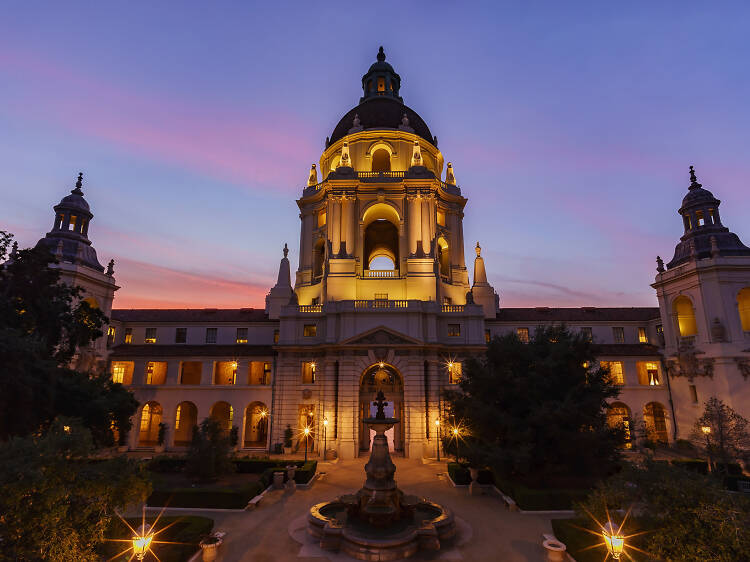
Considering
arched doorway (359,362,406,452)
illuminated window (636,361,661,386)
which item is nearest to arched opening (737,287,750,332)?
illuminated window (636,361,661,386)

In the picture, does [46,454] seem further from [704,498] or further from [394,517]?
[704,498]

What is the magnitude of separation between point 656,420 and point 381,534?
129ft

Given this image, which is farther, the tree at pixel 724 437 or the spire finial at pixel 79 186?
the spire finial at pixel 79 186

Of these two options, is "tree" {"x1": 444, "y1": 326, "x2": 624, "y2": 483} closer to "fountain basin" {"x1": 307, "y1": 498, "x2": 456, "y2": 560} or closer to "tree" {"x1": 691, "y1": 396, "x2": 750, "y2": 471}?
"fountain basin" {"x1": 307, "y1": 498, "x2": 456, "y2": 560}

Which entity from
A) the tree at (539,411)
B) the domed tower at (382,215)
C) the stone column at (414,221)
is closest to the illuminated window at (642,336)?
the domed tower at (382,215)

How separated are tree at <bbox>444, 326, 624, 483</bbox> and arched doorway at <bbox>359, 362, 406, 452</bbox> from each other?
42.0ft

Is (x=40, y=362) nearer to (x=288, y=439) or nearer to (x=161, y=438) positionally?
(x=161, y=438)

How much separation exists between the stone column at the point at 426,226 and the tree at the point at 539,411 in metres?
20.6

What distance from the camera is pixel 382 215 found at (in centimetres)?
5125

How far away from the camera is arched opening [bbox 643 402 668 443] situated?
4212 centimetres

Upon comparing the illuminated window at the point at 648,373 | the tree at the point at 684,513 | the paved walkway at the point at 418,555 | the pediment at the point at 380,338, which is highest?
the pediment at the point at 380,338

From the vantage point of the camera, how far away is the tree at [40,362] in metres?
20.3

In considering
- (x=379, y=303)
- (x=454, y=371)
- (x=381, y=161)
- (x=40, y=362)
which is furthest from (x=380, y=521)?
(x=381, y=161)

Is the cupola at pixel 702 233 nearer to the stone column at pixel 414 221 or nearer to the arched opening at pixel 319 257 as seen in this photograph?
the stone column at pixel 414 221
